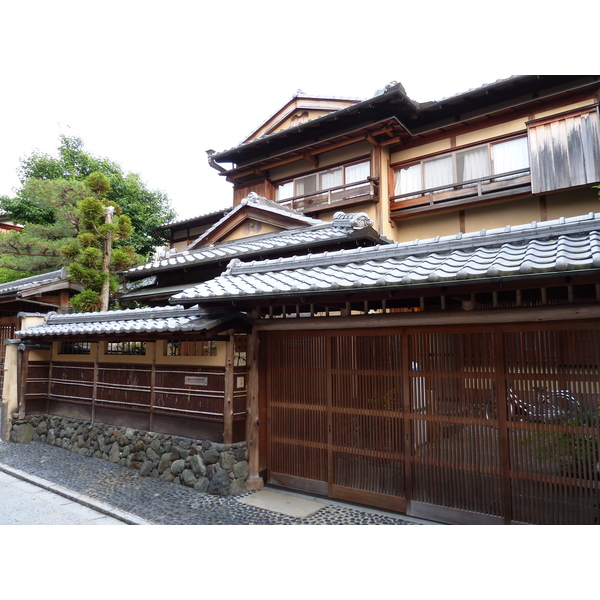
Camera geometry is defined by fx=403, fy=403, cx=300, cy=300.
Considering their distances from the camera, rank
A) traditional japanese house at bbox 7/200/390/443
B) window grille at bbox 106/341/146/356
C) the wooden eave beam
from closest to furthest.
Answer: traditional japanese house at bbox 7/200/390/443, window grille at bbox 106/341/146/356, the wooden eave beam

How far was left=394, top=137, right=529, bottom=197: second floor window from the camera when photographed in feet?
39.8

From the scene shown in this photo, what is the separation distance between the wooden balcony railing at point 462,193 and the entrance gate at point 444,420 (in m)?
8.29

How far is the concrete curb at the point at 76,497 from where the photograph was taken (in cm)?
600

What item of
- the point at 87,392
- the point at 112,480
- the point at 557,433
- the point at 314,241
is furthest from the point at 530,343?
the point at 87,392

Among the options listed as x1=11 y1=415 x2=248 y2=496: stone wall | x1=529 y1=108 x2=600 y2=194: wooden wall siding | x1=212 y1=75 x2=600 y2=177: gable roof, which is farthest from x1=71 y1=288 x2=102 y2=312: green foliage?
x1=529 y1=108 x2=600 y2=194: wooden wall siding

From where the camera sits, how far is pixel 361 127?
1311 cm

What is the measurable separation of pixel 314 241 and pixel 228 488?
Result: 527cm

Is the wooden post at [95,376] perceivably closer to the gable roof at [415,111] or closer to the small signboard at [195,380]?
the small signboard at [195,380]

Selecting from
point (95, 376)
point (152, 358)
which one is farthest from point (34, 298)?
point (152, 358)

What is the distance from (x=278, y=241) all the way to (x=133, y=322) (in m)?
4.13

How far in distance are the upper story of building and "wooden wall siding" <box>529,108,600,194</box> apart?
24 millimetres

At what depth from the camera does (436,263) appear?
5.23 metres

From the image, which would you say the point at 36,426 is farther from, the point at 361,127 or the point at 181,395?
the point at 361,127

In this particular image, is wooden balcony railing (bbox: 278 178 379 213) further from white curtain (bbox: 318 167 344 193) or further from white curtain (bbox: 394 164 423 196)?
white curtain (bbox: 394 164 423 196)
